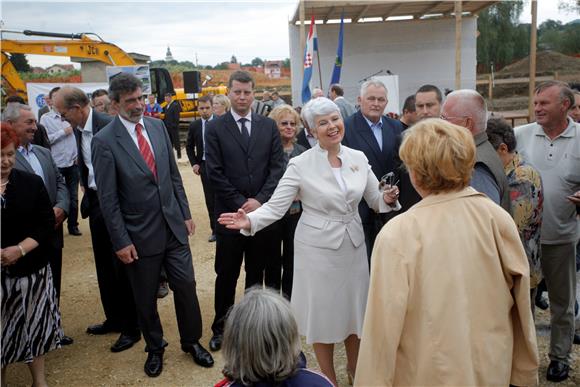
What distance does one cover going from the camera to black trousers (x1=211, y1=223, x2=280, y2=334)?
3.79 metres

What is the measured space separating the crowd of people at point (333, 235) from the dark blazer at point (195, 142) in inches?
72.1

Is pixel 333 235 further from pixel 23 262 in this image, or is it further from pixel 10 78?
pixel 10 78

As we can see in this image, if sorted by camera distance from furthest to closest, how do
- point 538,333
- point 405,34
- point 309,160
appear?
1. point 405,34
2. point 538,333
3. point 309,160

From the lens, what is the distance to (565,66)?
99.6 ft

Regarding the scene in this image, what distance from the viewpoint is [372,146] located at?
143 inches

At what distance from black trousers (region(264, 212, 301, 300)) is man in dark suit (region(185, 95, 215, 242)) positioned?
2.45 metres

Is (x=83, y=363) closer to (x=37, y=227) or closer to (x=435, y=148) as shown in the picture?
(x=37, y=227)

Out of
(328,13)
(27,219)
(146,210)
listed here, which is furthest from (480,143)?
(328,13)

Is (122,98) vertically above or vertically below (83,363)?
above

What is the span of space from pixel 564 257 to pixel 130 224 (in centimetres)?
305

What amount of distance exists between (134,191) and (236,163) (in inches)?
32.1

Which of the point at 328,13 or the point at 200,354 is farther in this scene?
the point at 328,13

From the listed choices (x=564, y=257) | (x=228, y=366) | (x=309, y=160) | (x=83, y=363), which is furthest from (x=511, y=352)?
(x=83, y=363)

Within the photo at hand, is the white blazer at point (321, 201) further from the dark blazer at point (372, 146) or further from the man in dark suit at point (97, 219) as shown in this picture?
the man in dark suit at point (97, 219)
